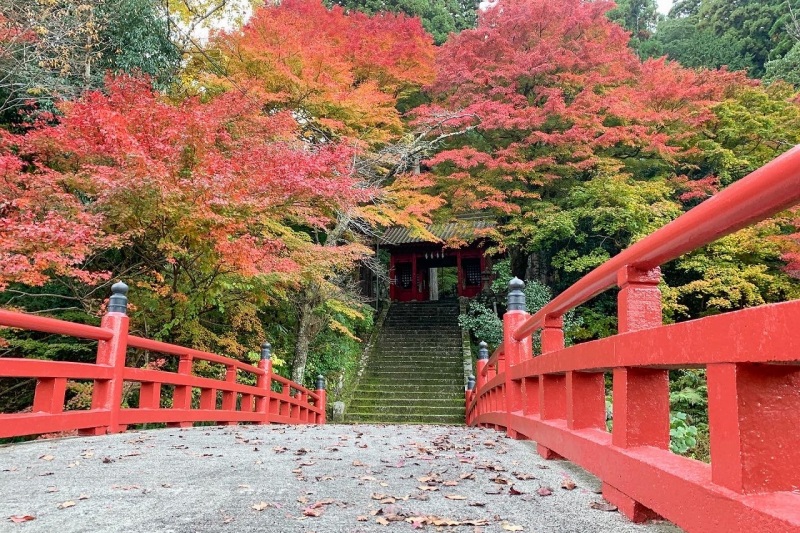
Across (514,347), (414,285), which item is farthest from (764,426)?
(414,285)

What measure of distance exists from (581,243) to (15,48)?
12018 millimetres

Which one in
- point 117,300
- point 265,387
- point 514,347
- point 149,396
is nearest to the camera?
point 514,347

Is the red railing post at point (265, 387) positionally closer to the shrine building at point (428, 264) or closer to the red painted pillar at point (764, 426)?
the red painted pillar at point (764, 426)

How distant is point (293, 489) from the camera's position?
2.41 m

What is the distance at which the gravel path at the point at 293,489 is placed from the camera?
1.87 metres

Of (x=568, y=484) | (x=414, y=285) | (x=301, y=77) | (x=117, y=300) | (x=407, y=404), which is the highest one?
(x=301, y=77)

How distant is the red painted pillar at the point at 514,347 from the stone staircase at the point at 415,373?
7378mm

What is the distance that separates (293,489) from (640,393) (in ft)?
4.99

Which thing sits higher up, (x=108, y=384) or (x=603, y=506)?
(x=108, y=384)

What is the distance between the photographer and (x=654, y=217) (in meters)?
11.4

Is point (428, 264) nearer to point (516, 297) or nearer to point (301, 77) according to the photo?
point (301, 77)

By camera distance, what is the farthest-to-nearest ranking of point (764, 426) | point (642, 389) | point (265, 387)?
point (265, 387) → point (642, 389) → point (764, 426)

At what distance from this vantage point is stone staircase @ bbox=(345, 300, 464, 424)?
12.0 meters

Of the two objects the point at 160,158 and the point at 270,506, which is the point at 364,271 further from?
the point at 270,506
